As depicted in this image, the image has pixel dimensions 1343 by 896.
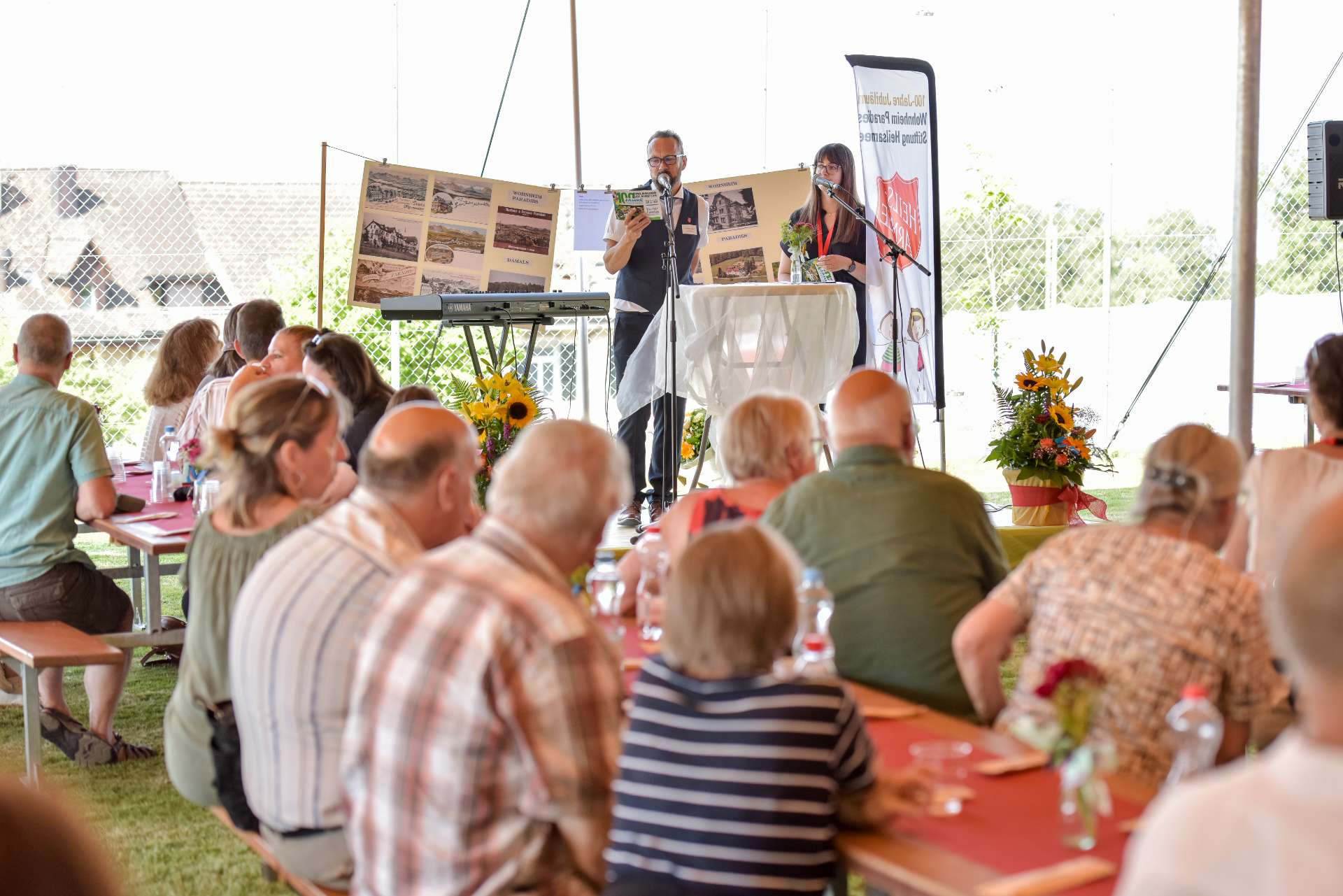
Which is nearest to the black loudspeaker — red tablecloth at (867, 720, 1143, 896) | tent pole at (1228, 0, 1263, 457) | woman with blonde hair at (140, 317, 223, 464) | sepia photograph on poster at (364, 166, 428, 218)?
tent pole at (1228, 0, 1263, 457)

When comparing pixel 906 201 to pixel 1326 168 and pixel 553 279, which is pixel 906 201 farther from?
pixel 553 279

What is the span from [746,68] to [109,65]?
438 cm

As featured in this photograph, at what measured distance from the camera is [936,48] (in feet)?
38.2

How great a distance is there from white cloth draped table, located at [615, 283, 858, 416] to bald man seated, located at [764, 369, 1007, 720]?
3.43 m

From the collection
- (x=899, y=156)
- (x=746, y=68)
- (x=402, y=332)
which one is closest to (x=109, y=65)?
(x=402, y=332)

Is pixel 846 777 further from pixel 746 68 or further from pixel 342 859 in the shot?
pixel 746 68

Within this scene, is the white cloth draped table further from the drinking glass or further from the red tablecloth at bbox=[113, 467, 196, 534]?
the drinking glass

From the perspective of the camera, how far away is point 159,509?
4.71 meters

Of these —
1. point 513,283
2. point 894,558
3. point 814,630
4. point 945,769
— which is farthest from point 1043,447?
point 945,769

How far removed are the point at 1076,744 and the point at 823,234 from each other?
19.2 ft

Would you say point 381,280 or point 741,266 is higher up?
point 741,266

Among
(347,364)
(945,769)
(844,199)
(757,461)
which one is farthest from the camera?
(844,199)

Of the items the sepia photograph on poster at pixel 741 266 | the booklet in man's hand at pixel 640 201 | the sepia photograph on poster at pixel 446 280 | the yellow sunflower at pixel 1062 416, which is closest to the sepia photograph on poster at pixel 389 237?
the sepia photograph on poster at pixel 446 280

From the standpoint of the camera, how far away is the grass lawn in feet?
11.6
